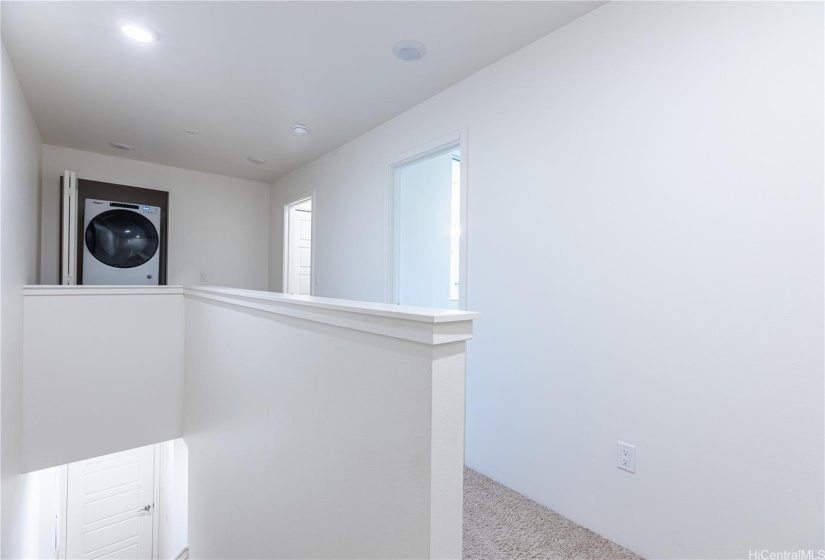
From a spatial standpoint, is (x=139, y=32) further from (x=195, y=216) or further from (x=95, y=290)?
(x=195, y=216)

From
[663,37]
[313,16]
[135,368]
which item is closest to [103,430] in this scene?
[135,368]

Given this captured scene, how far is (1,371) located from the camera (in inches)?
78.9

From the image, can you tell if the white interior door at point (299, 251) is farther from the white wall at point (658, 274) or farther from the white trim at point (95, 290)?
the white wall at point (658, 274)

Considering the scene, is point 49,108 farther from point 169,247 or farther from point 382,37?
point 382,37

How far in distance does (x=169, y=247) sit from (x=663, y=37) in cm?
472

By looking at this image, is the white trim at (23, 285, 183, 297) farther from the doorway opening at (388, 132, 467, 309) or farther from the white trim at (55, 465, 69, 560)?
the white trim at (55, 465, 69, 560)

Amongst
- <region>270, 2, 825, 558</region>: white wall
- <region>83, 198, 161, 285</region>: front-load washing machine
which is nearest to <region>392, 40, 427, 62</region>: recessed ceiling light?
<region>270, 2, 825, 558</region>: white wall

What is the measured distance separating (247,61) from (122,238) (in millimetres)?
2723

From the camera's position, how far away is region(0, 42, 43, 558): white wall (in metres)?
2.04

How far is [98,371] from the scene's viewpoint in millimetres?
2852

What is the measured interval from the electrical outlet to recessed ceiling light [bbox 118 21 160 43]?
3.00 meters

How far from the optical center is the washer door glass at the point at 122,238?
365 centimetres

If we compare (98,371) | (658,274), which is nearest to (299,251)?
(98,371)

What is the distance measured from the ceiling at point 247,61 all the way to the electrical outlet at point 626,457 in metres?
1.96
